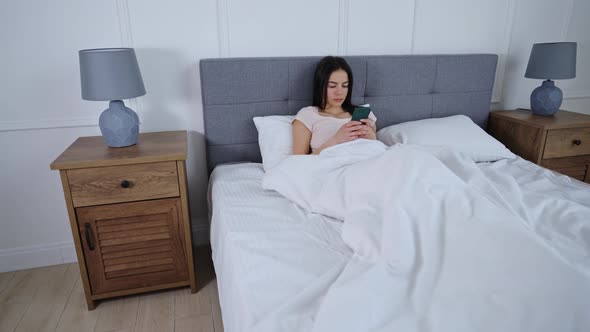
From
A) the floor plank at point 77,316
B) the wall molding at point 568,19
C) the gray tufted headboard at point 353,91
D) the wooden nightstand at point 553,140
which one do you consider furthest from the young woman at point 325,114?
the wall molding at point 568,19

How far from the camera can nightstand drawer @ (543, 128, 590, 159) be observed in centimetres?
215

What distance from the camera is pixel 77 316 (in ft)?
5.68

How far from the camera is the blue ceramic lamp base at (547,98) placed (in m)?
2.26

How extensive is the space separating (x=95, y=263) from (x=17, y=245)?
0.71 m

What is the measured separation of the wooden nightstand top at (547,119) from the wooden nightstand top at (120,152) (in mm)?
1907

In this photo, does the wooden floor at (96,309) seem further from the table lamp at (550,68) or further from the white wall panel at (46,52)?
the table lamp at (550,68)

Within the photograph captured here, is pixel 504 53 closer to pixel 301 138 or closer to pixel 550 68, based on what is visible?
pixel 550 68

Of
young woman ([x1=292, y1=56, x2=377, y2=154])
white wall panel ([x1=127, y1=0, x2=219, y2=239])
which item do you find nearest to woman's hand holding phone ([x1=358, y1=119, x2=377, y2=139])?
young woman ([x1=292, y1=56, x2=377, y2=154])

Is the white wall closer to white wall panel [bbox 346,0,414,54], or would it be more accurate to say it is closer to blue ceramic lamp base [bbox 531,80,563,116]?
white wall panel [bbox 346,0,414,54]

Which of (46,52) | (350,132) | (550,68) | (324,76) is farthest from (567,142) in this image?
(46,52)

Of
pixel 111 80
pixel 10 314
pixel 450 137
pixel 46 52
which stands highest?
pixel 46 52

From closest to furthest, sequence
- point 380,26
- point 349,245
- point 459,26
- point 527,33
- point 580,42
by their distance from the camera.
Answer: point 349,245 → point 380,26 → point 459,26 → point 527,33 → point 580,42

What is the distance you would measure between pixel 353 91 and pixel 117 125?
1221mm

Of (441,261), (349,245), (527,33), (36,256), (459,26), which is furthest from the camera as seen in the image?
(527,33)
